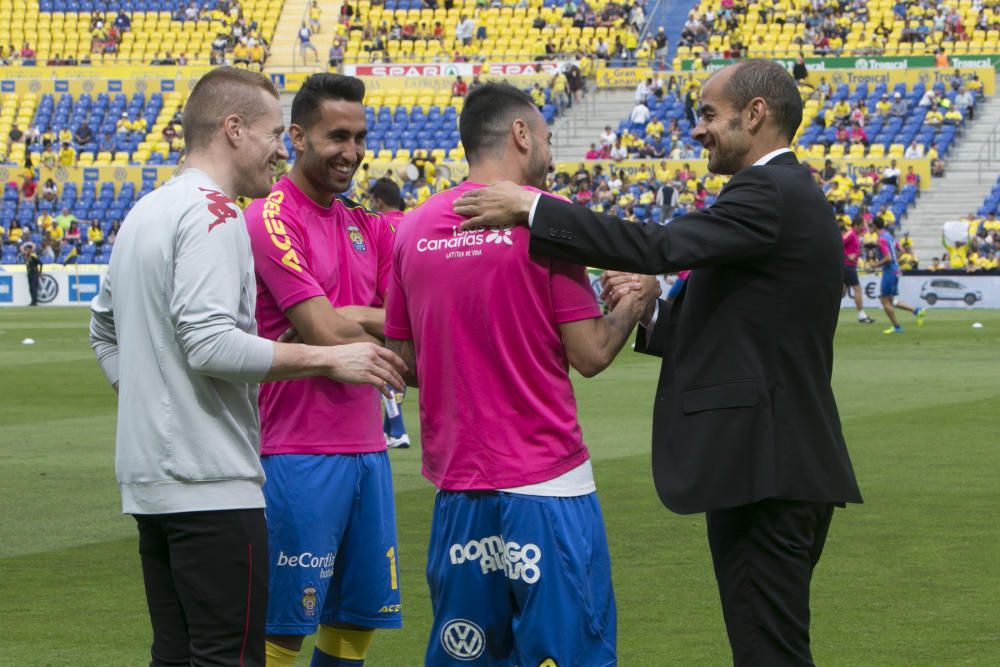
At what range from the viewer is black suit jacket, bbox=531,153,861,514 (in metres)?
4.48

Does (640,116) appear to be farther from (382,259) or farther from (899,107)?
(382,259)

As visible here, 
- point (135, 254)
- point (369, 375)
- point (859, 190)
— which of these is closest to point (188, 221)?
point (135, 254)

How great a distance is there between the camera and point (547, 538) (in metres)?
4.68

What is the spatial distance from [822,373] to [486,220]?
1092mm

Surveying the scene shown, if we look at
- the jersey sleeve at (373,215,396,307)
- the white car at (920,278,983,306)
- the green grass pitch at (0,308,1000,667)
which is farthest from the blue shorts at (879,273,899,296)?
the jersey sleeve at (373,215,396,307)

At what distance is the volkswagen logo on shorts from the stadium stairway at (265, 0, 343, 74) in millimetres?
52434

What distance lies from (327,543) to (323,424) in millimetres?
410

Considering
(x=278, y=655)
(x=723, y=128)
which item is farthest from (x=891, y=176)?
(x=723, y=128)

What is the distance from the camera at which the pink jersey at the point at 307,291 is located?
17.5ft

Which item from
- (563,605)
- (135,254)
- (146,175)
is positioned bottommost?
(146,175)

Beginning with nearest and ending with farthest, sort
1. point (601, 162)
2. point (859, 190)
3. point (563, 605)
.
Answer: point (563, 605)
point (859, 190)
point (601, 162)

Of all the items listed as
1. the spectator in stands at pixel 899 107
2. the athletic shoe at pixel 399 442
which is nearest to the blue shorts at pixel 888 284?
the athletic shoe at pixel 399 442

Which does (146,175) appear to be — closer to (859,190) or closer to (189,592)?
(859,190)

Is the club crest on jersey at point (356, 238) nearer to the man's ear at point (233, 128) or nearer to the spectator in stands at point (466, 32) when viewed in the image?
the man's ear at point (233, 128)
